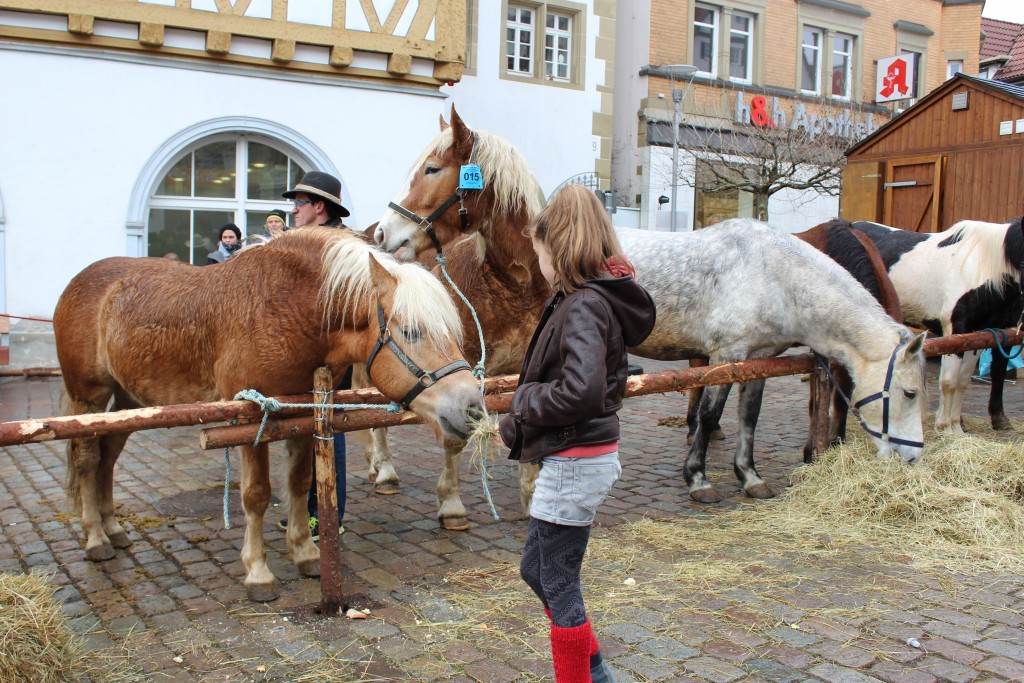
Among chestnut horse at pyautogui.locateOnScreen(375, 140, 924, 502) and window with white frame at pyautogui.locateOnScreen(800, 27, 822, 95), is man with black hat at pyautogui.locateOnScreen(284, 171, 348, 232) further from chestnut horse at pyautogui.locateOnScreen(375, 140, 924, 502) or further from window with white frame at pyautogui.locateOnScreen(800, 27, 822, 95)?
window with white frame at pyautogui.locateOnScreen(800, 27, 822, 95)

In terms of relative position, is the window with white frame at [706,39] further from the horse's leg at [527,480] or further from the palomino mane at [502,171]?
the horse's leg at [527,480]

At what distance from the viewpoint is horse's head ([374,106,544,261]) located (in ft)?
14.1

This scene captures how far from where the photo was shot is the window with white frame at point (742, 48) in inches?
755

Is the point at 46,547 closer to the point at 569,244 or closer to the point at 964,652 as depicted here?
the point at 569,244

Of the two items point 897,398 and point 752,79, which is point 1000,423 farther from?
point 752,79

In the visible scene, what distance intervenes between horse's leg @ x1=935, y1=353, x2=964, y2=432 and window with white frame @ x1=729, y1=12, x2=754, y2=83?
45.1 feet

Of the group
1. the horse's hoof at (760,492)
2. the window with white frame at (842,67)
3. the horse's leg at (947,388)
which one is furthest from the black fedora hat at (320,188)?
the window with white frame at (842,67)

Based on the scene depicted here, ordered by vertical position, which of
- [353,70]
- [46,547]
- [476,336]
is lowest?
[46,547]

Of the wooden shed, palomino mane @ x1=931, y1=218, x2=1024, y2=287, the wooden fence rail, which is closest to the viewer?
the wooden fence rail

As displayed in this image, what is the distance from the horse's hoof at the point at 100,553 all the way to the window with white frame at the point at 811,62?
65.4 feet

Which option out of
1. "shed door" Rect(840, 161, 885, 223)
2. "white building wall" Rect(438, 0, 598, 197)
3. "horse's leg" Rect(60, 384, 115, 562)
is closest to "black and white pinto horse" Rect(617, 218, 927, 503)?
"horse's leg" Rect(60, 384, 115, 562)

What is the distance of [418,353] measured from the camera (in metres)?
3.11

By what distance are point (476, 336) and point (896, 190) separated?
920 cm

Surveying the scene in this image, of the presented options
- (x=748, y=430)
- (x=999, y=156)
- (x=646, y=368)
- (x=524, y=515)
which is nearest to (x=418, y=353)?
(x=524, y=515)
